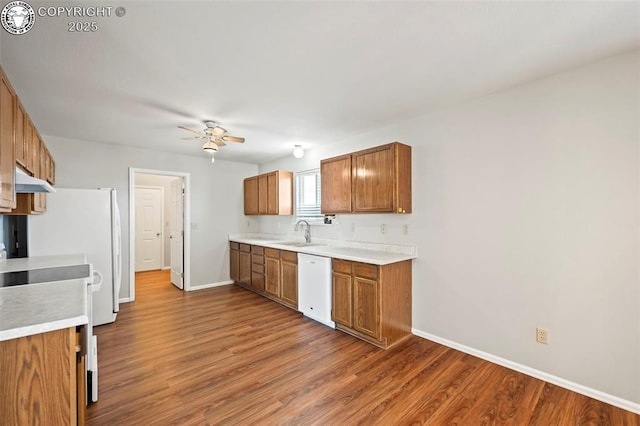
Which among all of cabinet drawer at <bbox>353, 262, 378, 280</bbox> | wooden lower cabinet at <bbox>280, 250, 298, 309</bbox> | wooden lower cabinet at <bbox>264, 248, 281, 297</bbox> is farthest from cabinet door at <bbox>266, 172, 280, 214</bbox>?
cabinet drawer at <bbox>353, 262, 378, 280</bbox>

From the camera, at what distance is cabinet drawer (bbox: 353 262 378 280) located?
9.16 feet

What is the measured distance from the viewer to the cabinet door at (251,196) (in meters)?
5.31

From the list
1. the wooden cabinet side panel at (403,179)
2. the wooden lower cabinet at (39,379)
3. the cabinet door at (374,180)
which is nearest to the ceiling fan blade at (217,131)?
the cabinet door at (374,180)

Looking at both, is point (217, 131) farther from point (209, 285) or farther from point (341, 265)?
point (209, 285)

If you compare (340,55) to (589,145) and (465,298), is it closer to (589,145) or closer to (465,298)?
(589,145)

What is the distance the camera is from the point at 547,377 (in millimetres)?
2227

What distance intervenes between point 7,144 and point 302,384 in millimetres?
2598

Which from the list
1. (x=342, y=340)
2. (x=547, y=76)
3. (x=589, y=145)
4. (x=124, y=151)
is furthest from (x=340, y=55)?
(x=124, y=151)

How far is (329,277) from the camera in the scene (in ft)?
10.9

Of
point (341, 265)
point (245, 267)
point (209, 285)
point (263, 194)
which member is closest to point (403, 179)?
point (341, 265)

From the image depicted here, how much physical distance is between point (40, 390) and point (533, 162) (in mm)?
3436

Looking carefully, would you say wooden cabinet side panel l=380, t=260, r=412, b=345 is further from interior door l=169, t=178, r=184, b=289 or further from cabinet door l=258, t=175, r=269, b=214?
interior door l=169, t=178, r=184, b=289

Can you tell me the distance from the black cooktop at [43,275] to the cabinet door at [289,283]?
2.23m

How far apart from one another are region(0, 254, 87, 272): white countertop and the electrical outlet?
13.7ft
